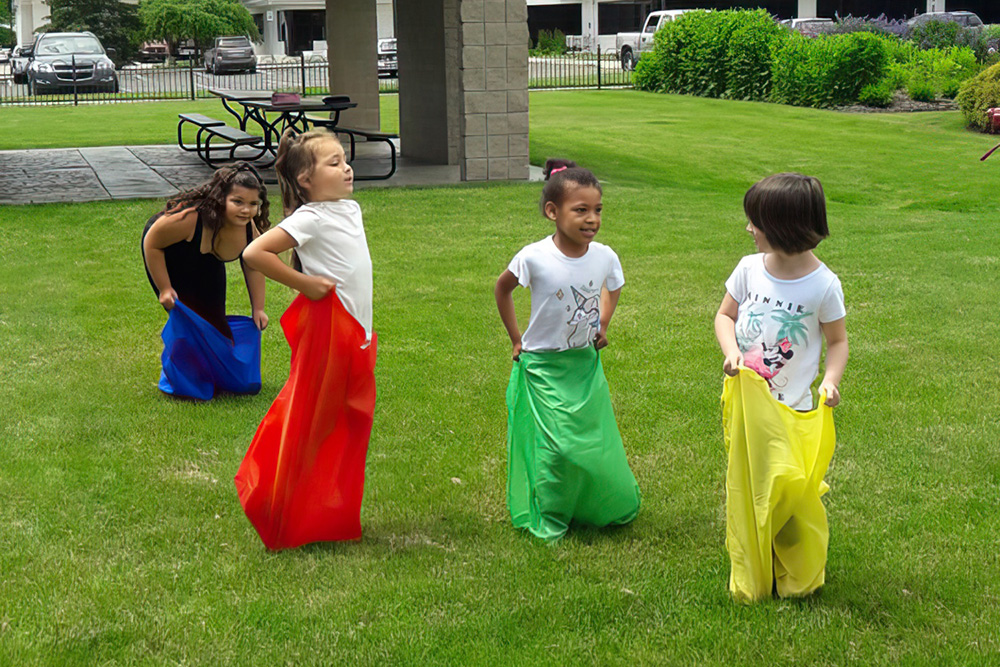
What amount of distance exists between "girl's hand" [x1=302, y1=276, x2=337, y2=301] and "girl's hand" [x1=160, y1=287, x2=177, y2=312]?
2167mm

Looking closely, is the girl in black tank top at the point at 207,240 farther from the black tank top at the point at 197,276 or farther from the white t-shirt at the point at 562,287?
the white t-shirt at the point at 562,287

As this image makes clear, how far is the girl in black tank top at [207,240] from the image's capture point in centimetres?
595

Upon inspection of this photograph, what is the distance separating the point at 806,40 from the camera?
27.8 meters

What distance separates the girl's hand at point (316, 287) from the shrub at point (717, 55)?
2586 cm

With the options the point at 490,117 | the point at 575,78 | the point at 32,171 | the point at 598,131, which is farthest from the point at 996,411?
the point at 575,78

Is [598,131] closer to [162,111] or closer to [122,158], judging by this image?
[122,158]

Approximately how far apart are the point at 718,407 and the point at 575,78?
32730mm

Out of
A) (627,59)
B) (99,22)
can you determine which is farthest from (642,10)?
(99,22)

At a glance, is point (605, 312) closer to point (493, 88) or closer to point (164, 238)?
point (164, 238)

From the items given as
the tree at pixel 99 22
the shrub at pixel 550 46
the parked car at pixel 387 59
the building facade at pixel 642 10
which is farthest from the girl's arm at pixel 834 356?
the building facade at pixel 642 10

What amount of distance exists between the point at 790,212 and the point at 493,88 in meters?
11.2

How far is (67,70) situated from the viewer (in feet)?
112

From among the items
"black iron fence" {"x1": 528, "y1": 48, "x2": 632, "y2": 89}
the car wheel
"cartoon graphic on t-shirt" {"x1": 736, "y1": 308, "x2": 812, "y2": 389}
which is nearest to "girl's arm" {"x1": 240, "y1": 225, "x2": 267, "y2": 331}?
"cartoon graphic on t-shirt" {"x1": 736, "y1": 308, "x2": 812, "y2": 389}

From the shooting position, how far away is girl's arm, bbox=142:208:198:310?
6129 mm
